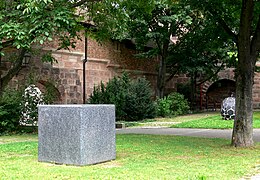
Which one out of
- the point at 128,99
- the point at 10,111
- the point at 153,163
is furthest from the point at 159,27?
the point at 153,163

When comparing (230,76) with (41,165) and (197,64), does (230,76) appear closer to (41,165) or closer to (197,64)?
(197,64)

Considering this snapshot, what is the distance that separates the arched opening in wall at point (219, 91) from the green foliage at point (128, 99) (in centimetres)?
1209

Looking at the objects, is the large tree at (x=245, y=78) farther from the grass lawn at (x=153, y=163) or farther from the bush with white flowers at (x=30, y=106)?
the bush with white flowers at (x=30, y=106)

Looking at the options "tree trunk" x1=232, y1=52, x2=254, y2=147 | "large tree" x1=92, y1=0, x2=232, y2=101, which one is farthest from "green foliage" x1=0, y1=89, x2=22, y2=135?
"tree trunk" x1=232, y1=52, x2=254, y2=147

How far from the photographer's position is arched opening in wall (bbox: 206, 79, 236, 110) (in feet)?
112

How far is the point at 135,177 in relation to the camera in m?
6.95

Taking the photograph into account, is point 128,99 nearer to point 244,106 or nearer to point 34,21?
point 34,21

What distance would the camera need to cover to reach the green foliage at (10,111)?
15797mm

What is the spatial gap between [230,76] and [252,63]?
902 inches

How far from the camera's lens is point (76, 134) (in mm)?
8312

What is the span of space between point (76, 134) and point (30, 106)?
858 centimetres

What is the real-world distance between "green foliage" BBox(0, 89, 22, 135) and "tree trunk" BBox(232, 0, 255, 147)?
837 centimetres

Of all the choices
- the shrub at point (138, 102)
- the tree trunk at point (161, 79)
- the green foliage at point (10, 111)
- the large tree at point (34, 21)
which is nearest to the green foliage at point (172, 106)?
the tree trunk at point (161, 79)

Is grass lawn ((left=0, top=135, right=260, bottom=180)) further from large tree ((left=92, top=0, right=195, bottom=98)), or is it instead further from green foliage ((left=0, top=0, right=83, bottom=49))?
large tree ((left=92, top=0, right=195, bottom=98))
